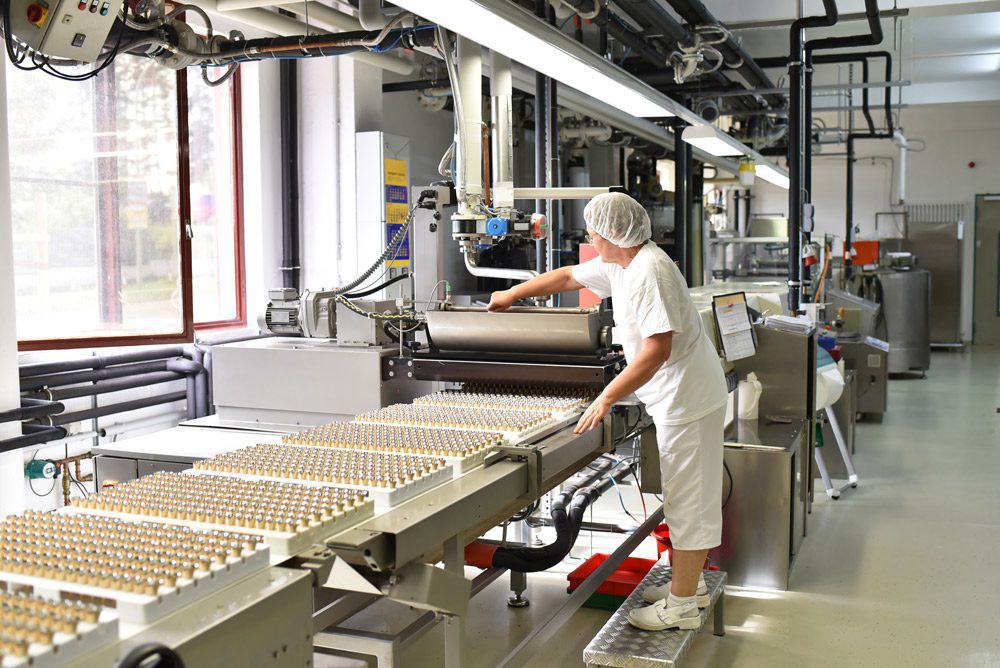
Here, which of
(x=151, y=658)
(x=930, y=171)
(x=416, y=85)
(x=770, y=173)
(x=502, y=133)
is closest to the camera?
(x=151, y=658)

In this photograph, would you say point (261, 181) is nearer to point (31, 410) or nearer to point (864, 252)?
point (31, 410)

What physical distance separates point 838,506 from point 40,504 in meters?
3.88

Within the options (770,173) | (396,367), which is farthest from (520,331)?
(770,173)

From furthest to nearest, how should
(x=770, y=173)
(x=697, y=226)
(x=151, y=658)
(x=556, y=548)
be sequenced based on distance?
(x=697, y=226)
(x=770, y=173)
(x=556, y=548)
(x=151, y=658)

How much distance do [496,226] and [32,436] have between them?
7.27ft

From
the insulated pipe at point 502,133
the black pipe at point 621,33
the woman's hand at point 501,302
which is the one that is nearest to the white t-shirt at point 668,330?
the woman's hand at point 501,302

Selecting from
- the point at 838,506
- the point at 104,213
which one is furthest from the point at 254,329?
the point at 838,506

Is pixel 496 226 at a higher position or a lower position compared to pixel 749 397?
higher

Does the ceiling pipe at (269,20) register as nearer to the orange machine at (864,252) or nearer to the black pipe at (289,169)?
the black pipe at (289,169)

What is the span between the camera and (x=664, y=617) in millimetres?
2805

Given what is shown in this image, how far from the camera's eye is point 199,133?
220 inches

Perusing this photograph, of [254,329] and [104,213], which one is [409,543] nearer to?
[104,213]

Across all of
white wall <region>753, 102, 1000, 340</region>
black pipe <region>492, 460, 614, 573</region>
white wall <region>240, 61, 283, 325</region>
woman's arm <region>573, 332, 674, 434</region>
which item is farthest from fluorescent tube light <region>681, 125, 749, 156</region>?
white wall <region>753, 102, 1000, 340</region>

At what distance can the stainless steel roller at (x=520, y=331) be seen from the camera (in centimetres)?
285
